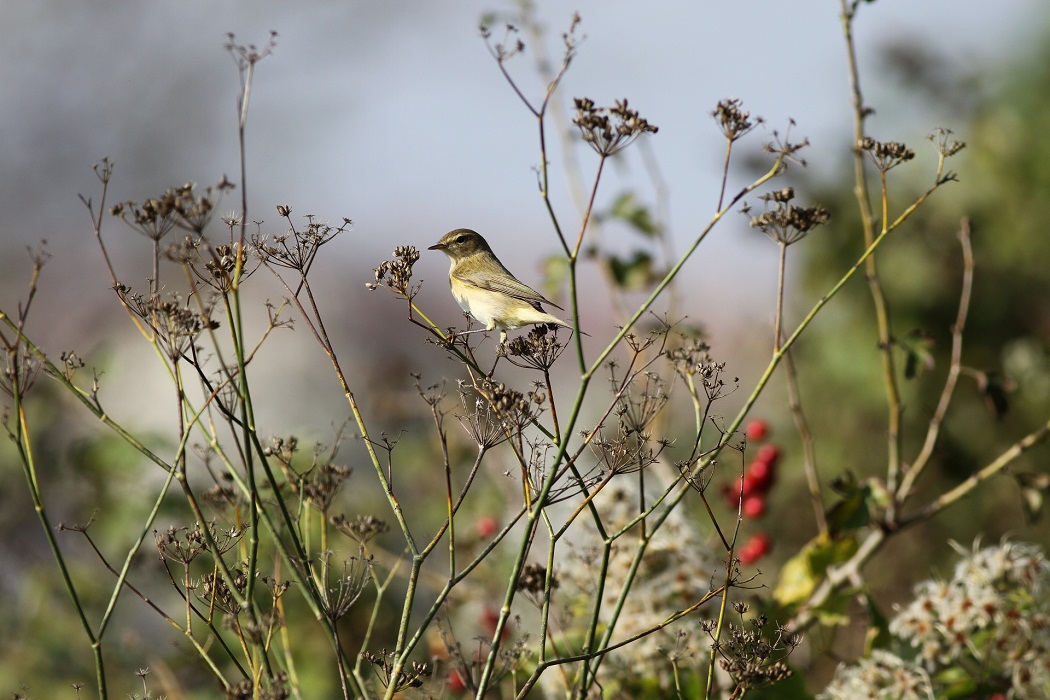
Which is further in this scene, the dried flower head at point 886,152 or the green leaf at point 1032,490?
the green leaf at point 1032,490

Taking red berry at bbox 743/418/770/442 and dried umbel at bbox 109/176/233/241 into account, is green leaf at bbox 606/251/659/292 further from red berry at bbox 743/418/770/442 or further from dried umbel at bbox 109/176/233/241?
dried umbel at bbox 109/176/233/241

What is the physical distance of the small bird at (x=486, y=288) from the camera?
2.40 meters

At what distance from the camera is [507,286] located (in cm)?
245

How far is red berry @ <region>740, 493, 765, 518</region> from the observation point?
10.3ft

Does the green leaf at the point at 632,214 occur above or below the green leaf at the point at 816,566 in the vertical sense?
above

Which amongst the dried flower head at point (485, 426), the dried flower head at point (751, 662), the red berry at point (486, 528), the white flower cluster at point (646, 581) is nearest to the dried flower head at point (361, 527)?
the dried flower head at point (485, 426)

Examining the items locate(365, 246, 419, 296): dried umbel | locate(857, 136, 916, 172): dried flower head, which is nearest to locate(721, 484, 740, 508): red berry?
locate(857, 136, 916, 172): dried flower head

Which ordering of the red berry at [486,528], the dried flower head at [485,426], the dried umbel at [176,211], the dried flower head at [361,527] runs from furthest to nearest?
the red berry at [486,528], the dried flower head at [361,527], the dried flower head at [485,426], the dried umbel at [176,211]

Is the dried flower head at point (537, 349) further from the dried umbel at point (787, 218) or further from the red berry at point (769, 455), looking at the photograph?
the red berry at point (769, 455)

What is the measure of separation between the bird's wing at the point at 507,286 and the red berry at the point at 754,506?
111 centimetres

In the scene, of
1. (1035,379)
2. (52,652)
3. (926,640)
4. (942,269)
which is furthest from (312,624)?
(942,269)

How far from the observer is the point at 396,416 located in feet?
13.1

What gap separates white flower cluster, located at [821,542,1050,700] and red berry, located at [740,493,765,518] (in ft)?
3.14

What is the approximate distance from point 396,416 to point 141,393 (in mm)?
3227
